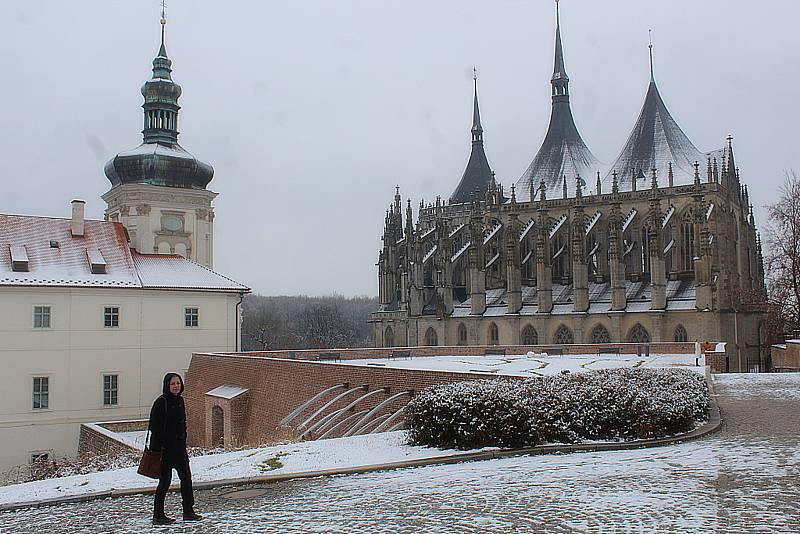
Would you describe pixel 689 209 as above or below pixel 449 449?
above

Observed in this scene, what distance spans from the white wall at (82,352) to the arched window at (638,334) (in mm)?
25764

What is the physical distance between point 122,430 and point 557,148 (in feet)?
143

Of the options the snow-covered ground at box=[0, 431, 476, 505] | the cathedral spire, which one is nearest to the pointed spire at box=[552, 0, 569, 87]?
the cathedral spire

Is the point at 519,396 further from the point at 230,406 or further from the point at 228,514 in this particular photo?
the point at 230,406

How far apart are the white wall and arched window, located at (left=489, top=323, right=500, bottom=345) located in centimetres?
2293

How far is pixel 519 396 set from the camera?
13.0 m

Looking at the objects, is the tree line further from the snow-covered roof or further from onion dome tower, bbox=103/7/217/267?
the snow-covered roof

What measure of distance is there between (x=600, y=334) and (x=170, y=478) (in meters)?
46.0

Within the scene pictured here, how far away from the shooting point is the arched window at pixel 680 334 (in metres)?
48.6

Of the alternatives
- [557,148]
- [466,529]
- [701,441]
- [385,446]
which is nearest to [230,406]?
[385,446]

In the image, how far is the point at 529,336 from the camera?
54.6 m

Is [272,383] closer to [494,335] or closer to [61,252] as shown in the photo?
[61,252]

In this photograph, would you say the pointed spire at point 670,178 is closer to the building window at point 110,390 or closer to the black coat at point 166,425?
the building window at point 110,390

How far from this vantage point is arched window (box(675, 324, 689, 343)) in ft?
159
